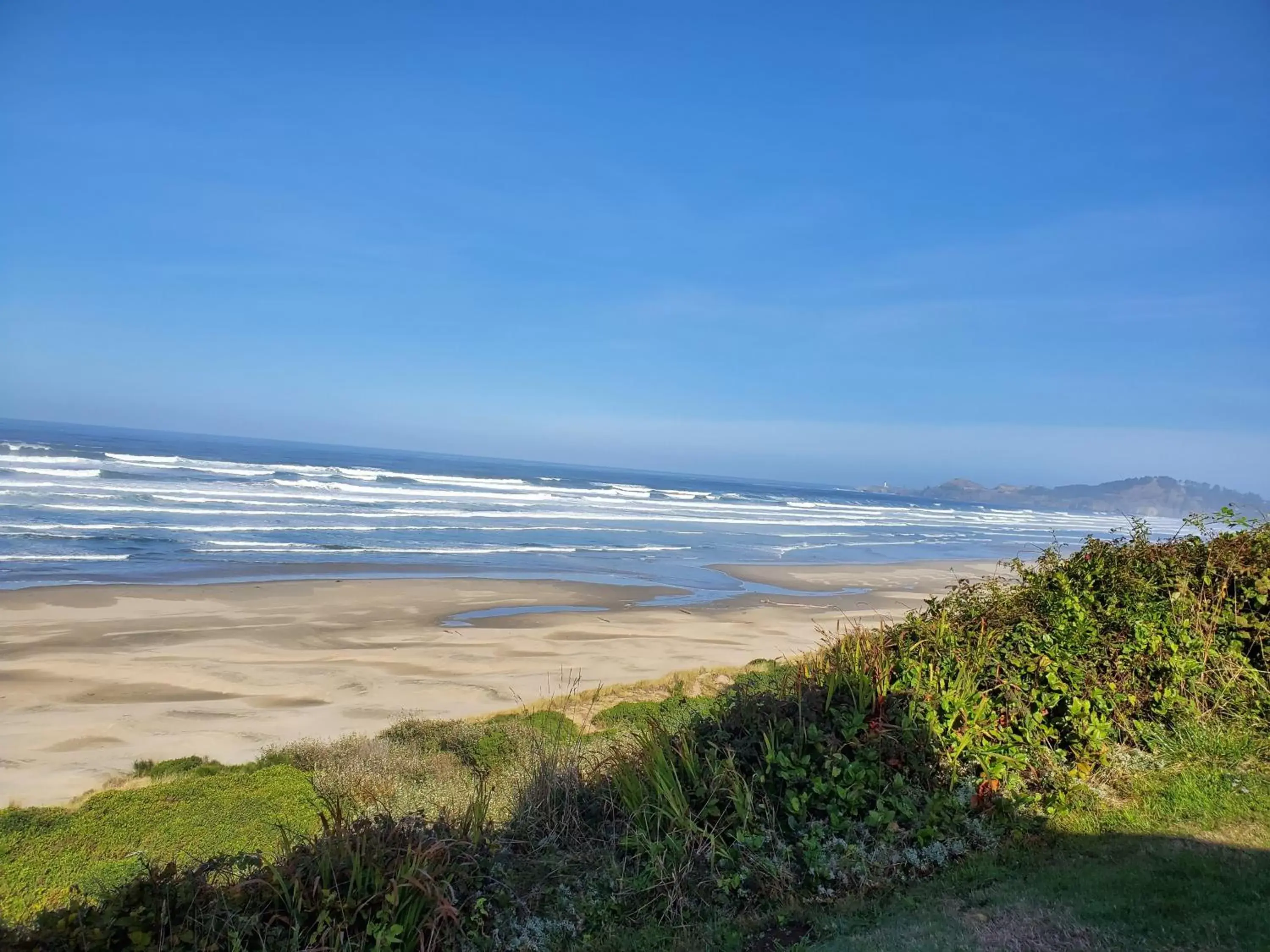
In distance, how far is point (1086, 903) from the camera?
377cm

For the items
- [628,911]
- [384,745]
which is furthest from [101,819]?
[628,911]

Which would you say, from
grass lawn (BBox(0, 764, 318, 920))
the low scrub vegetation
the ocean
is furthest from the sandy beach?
the low scrub vegetation

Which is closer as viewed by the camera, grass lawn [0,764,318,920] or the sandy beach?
grass lawn [0,764,318,920]

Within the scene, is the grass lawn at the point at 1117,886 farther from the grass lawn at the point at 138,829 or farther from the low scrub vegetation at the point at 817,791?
the grass lawn at the point at 138,829

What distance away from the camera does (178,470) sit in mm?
52500

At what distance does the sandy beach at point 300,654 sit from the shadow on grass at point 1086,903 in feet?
24.0

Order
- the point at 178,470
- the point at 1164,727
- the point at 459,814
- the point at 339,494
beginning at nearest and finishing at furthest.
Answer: the point at 459,814
the point at 1164,727
the point at 339,494
the point at 178,470

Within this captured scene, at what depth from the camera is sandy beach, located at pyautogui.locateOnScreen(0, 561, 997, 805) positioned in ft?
30.2

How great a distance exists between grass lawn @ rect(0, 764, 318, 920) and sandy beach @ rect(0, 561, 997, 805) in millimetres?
1013

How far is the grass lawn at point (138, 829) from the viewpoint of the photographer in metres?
5.28

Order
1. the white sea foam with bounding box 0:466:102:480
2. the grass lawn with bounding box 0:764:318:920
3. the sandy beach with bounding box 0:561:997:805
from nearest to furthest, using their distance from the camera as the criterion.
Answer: the grass lawn with bounding box 0:764:318:920
the sandy beach with bounding box 0:561:997:805
the white sea foam with bounding box 0:466:102:480

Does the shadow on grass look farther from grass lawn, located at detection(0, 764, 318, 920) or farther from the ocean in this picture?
grass lawn, located at detection(0, 764, 318, 920)

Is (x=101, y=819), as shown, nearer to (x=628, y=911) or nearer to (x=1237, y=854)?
(x=628, y=911)

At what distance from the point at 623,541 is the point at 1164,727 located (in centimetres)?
2864
